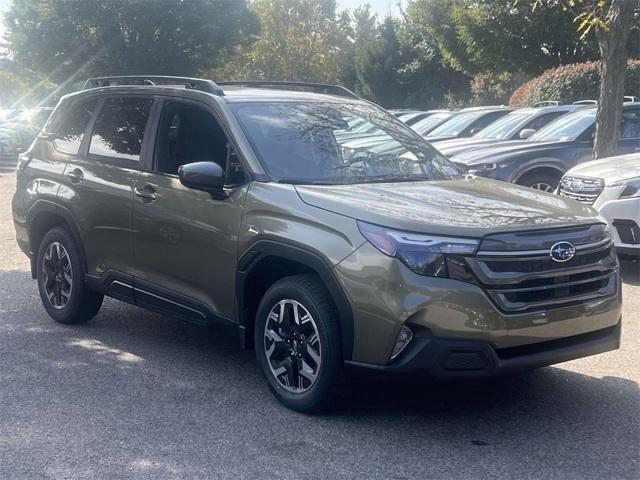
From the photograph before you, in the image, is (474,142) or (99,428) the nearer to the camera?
(99,428)

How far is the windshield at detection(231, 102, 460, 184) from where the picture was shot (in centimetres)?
578

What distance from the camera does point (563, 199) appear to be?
570 cm

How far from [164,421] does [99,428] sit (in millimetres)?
348

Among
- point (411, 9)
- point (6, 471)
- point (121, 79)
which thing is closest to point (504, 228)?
point (6, 471)

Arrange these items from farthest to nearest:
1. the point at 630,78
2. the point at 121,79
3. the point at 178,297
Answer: the point at 630,78
the point at 121,79
the point at 178,297

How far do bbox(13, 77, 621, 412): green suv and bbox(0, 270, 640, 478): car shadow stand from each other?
0.37 metres

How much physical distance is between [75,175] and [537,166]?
22.6 feet

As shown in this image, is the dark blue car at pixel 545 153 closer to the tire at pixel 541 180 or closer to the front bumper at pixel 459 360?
the tire at pixel 541 180

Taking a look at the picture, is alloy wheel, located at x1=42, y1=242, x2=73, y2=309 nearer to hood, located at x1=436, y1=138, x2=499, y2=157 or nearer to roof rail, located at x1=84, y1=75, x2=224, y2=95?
roof rail, located at x1=84, y1=75, x2=224, y2=95

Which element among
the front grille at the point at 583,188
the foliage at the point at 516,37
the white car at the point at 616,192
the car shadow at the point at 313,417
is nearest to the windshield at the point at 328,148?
the car shadow at the point at 313,417

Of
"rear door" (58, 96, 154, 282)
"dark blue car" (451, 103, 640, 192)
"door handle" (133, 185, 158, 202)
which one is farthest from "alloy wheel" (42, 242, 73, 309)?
"dark blue car" (451, 103, 640, 192)

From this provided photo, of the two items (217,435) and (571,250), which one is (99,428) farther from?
(571,250)

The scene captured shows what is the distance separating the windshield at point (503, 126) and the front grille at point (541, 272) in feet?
31.9

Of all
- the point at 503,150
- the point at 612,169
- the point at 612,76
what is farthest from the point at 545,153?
the point at 612,169
